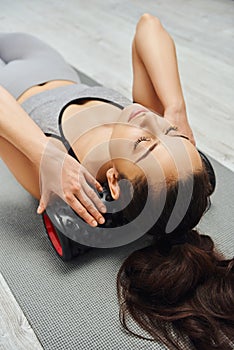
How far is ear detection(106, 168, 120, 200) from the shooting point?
4.12ft

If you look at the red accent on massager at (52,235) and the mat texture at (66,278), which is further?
the red accent on massager at (52,235)

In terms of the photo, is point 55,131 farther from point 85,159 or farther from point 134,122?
point 134,122

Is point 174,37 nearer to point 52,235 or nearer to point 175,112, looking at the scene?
point 175,112

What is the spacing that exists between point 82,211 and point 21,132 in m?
0.29

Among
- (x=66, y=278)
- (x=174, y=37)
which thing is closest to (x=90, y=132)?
(x=66, y=278)

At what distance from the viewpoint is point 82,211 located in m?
1.21

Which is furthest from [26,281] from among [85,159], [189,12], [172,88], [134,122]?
[189,12]

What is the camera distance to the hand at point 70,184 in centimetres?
121

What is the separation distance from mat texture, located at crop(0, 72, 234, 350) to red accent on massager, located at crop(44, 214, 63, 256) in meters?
0.04

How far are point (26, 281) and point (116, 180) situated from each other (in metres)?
0.38

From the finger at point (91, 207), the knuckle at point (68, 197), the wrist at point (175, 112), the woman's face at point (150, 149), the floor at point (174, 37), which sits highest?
the woman's face at point (150, 149)

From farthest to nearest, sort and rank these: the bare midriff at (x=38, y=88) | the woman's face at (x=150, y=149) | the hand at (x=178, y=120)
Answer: the bare midriff at (x=38, y=88) < the hand at (x=178, y=120) < the woman's face at (x=150, y=149)

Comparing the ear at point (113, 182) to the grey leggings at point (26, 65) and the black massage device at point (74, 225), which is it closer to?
the black massage device at point (74, 225)

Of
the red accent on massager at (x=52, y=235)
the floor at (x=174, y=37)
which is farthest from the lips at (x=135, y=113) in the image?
the floor at (x=174, y=37)
